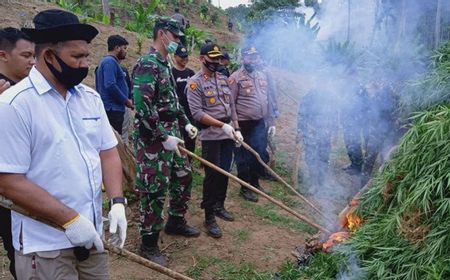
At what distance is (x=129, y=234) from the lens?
5.04 metres

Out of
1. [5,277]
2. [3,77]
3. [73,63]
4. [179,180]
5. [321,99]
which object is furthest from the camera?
[321,99]

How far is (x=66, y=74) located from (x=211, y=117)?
284 centimetres

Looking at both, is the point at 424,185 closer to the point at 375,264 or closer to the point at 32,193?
the point at 375,264

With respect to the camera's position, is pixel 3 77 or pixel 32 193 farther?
pixel 3 77

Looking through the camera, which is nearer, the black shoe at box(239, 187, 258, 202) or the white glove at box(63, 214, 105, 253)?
the white glove at box(63, 214, 105, 253)

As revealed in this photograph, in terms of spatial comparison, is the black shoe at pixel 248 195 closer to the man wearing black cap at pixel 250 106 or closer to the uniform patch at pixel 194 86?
the man wearing black cap at pixel 250 106

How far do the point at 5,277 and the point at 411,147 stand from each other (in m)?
3.73

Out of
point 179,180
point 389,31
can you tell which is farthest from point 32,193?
point 389,31

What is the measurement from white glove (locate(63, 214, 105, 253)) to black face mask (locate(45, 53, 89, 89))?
0.72 m

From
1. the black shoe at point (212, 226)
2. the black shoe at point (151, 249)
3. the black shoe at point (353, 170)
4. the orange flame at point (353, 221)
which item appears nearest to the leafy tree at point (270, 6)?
the black shoe at point (353, 170)

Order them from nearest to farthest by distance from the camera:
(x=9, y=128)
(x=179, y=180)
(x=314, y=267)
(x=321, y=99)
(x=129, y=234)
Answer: (x=9, y=128), (x=314, y=267), (x=179, y=180), (x=129, y=234), (x=321, y=99)

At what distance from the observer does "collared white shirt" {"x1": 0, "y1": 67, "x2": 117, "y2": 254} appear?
2.11 m

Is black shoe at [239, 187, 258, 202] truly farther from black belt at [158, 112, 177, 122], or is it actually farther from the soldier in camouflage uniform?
black belt at [158, 112, 177, 122]

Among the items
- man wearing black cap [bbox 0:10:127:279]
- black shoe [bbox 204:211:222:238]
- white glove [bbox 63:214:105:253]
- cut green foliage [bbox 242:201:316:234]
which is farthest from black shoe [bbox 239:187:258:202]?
white glove [bbox 63:214:105:253]
